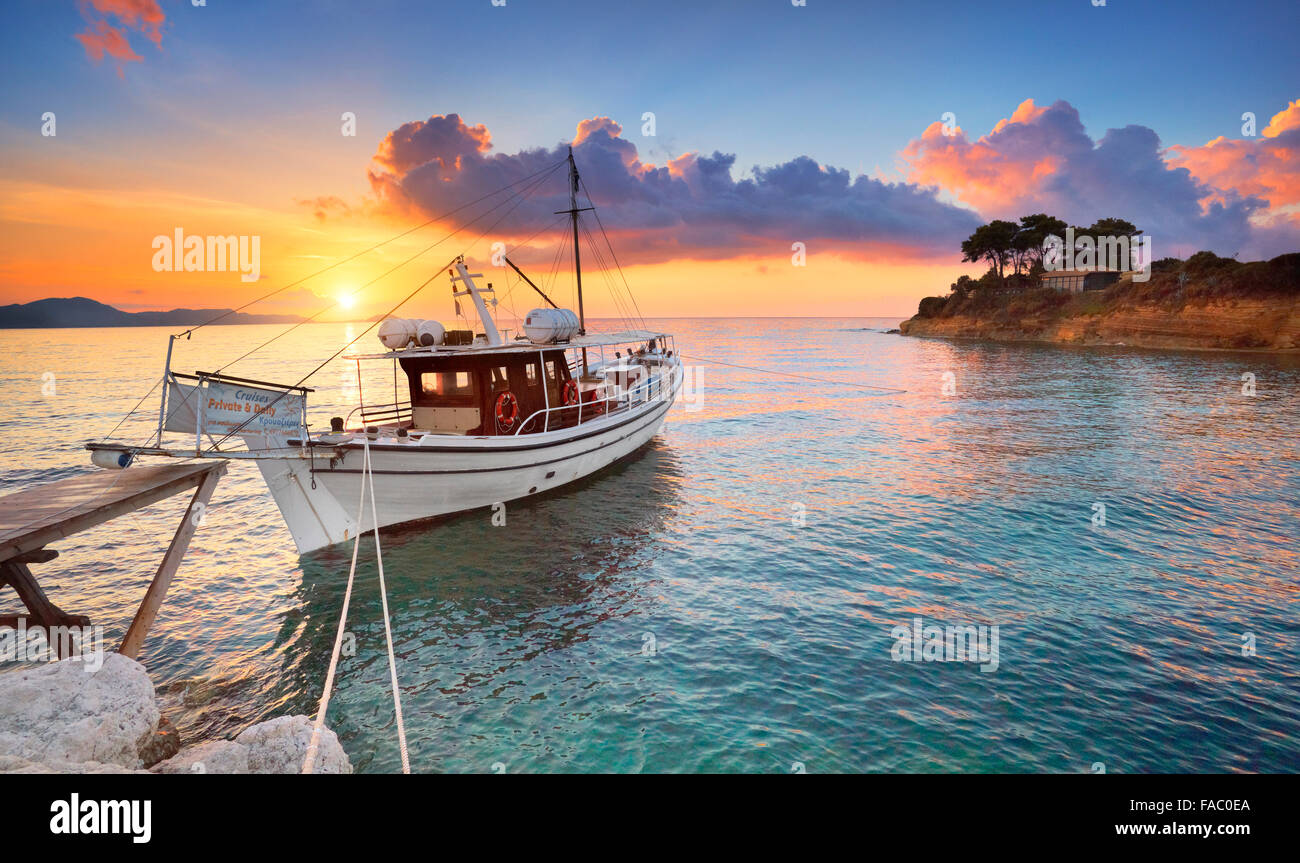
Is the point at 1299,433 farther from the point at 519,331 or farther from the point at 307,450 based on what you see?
the point at 307,450

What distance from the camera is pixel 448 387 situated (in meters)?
19.3

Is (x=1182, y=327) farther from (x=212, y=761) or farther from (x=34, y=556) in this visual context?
(x=34, y=556)

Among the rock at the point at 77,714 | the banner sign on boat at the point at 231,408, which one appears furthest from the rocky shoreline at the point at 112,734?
the banner sign on boat at the point at 231,408

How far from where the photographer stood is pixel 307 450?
1493cm

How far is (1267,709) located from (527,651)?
1169 centimetres

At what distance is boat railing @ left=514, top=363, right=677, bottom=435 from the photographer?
20391 mm

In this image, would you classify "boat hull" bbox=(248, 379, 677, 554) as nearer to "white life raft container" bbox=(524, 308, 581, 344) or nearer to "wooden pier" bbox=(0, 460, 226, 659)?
"wooden pier" bbox=(0, 460, 226, 659)

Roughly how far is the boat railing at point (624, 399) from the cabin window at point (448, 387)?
6.46ft

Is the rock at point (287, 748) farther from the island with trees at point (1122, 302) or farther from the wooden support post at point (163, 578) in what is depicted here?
the island with trees at point (1122, 302)

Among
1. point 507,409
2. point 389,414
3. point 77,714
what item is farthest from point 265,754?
point 389,414

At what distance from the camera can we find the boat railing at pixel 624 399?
20391 millimetres

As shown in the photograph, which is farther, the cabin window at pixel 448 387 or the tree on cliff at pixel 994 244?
the tree on cliff at pixel 994 244

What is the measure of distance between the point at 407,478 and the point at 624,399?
12.2 meters
